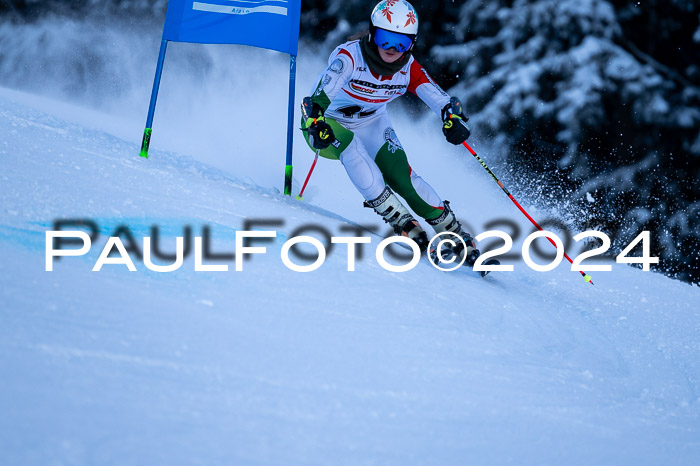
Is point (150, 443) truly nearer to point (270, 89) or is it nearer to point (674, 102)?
point (674, 102)

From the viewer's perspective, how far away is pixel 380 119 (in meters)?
3.98

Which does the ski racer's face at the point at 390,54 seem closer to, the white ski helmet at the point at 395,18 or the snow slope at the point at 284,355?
the white ski helmet at the point at 395,18

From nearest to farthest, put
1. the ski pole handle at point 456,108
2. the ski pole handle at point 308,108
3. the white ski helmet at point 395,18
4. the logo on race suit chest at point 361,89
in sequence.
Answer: the white ski helmet at point 395,18 → the ski pole handle at point 308,108 → the logo on race suit chest at point 361,89 → the ski pole handle at point 456,108

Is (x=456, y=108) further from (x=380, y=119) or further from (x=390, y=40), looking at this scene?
(x=390, y=40)

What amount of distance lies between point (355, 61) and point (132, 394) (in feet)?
8.14

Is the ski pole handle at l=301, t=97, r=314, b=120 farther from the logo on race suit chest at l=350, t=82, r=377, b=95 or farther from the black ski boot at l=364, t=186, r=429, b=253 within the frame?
the black ski boot at l=364, t=186, r=429, b=253

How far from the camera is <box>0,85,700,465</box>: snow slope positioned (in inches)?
61.2

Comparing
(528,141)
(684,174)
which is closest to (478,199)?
(528,141)

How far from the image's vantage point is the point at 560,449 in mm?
1861

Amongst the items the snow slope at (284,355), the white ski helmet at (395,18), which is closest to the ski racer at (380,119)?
the white ski helmet at (395,18)

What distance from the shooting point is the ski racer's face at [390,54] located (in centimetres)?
357

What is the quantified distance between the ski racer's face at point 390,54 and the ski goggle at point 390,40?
24mm

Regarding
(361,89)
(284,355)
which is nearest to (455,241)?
(361,89)

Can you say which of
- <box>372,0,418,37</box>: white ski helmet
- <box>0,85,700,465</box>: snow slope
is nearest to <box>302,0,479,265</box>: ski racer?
<box>372,0,418,37</box>: white ski helmet
